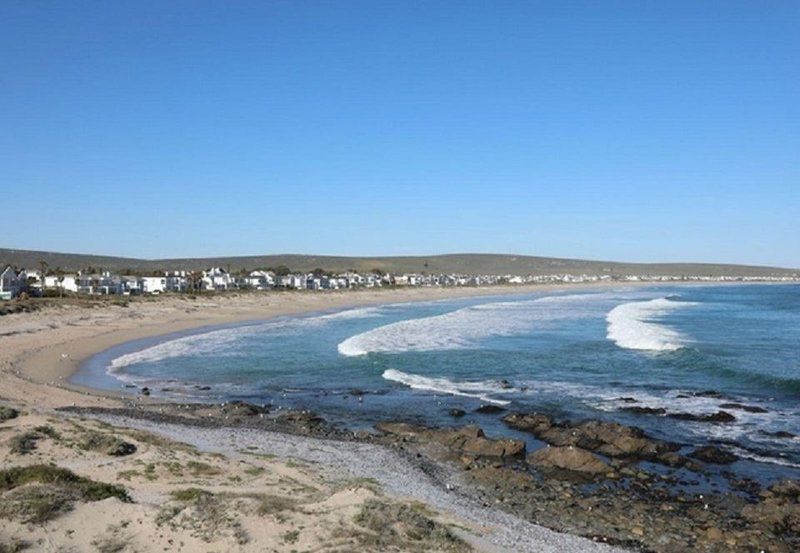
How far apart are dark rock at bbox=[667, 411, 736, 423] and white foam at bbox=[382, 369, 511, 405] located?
583 cm

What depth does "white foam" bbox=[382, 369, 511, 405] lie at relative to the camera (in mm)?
25828

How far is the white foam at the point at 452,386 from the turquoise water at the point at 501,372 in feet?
0.27

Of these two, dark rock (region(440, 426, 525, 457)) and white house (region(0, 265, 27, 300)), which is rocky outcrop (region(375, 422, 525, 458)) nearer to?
dark rock (region(440, 426, 525, 457))

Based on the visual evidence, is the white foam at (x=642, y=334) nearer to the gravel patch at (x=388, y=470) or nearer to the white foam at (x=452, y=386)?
the white foam at (x=452, y=386)

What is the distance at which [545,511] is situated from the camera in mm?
13453

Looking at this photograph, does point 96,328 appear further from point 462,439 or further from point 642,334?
point 642,334

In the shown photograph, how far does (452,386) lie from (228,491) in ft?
51.9

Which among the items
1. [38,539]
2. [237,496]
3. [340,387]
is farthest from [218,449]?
[340,387]

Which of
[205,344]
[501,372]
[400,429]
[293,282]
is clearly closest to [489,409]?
[400,429]

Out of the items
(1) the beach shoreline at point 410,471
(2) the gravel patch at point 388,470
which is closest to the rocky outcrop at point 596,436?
(1) the beach shoreline at point 410,471

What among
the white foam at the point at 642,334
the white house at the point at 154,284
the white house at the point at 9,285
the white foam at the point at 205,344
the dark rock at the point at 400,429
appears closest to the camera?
the dark rock at the point at 400,429

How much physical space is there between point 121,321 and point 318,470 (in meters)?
44.4

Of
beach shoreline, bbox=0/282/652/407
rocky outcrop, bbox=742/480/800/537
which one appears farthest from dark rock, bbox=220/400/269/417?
rocky outcrop, bbox=742/480/800/537

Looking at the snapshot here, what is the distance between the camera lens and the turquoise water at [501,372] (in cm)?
2198
